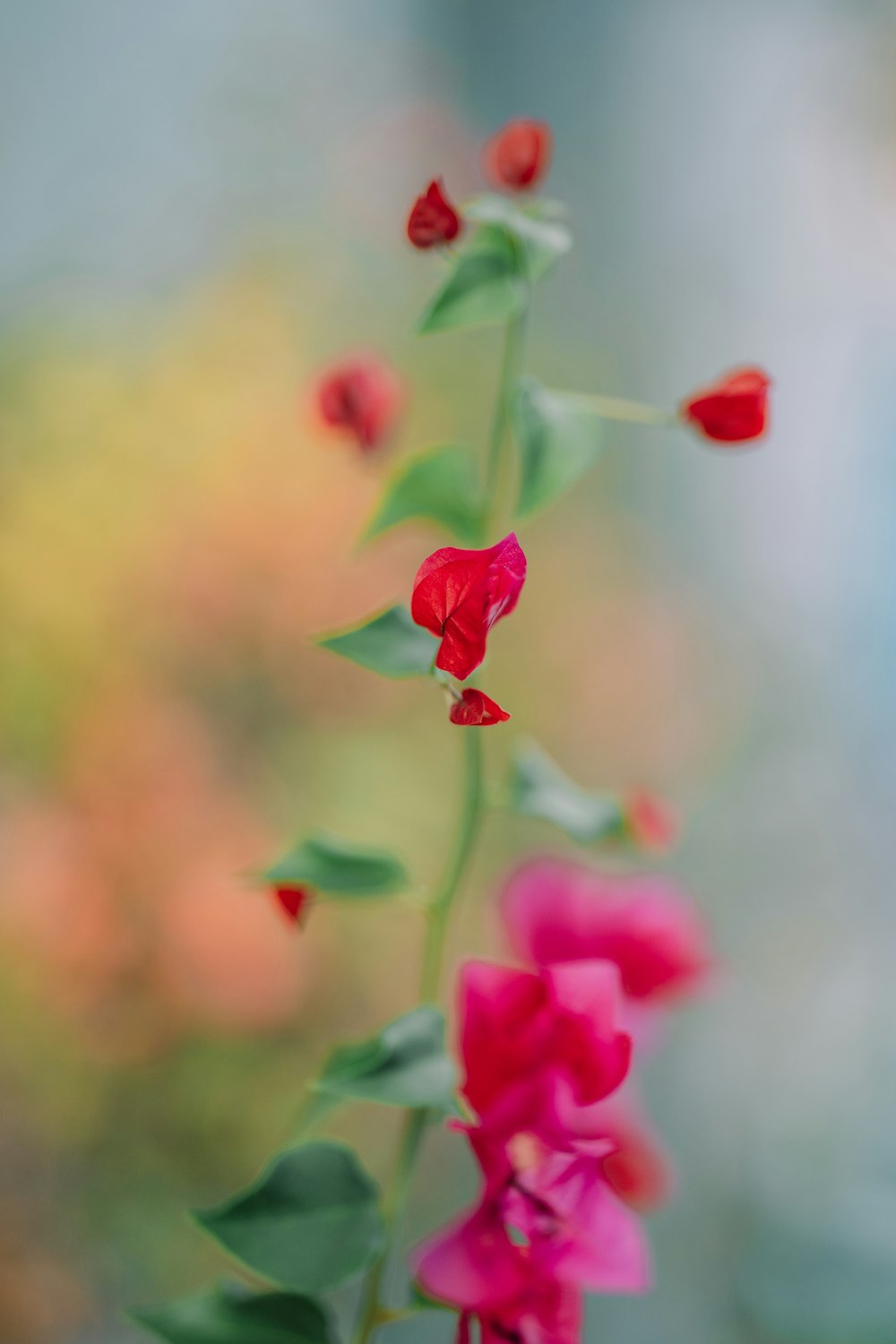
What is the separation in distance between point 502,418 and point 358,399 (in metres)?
0.09

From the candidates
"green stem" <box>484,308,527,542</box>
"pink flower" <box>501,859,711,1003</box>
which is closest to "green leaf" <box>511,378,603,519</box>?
"green stem" <box>484,308,527,542</box>

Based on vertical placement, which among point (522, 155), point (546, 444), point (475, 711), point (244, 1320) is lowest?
point (244, 1320)

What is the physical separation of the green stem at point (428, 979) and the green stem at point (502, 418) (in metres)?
0.09

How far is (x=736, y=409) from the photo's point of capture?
43 centimetres

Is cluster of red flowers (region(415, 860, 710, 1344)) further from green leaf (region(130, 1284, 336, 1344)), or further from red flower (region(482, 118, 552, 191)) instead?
red flower (region(482, 118, 552, 191))

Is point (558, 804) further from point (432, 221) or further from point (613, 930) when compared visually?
point (432, 221)

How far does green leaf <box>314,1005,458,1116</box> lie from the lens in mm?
393

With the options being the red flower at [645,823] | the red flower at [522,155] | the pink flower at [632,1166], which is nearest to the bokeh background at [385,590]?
the pink flower at [632,1166]

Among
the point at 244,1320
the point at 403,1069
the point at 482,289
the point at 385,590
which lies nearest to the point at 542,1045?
the point at 403,1069

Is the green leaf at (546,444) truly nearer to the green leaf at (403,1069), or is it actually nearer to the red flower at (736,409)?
the red flower at (736,409)

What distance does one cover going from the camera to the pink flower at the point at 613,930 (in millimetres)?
561

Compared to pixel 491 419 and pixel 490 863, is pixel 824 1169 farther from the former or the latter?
pixel 491 419

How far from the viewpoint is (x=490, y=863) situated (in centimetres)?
136

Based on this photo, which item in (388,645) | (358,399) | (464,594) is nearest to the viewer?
(464,594)
